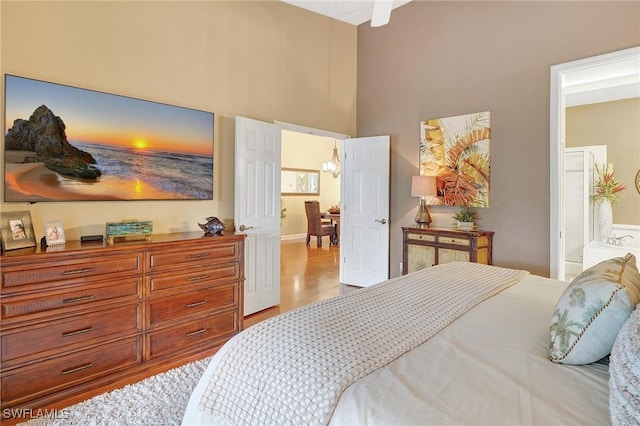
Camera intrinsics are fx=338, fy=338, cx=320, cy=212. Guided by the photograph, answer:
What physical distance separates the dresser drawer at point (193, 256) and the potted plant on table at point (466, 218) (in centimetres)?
257

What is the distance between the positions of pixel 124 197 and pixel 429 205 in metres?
3.42

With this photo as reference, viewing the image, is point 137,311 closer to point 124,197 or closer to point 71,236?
point 71,236

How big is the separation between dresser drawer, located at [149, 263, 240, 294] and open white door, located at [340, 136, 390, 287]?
7.46 ft

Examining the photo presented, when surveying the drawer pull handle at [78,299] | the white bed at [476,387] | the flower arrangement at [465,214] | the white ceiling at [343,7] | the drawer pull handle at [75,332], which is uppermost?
the white ceiling at [343,7]

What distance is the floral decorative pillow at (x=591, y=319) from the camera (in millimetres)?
1050

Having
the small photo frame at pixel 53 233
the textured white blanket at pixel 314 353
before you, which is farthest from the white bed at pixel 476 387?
the small photo frame at pixel 53 233

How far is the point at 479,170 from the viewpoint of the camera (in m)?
3.91

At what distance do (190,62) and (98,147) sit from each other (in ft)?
3.97

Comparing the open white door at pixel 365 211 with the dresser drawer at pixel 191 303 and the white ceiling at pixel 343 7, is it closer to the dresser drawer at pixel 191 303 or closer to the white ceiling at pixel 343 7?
the white ceiling at pixel 343 7

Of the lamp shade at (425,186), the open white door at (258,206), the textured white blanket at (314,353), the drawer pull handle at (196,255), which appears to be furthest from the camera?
the lamp shade at (425,186)

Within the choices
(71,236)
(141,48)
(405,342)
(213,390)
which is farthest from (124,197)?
(405,342)

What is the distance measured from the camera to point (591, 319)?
108 centimetres

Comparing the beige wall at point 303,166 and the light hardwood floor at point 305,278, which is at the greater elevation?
the beige wall at point 303,166

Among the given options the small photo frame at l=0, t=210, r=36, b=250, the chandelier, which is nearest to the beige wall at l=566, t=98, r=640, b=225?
the chandelier
